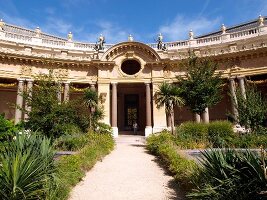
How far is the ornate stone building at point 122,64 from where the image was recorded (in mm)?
27688

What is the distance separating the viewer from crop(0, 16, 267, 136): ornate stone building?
27688 millimetres

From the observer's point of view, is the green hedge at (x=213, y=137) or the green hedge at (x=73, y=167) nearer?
the green hedge at (x=73, y=167)

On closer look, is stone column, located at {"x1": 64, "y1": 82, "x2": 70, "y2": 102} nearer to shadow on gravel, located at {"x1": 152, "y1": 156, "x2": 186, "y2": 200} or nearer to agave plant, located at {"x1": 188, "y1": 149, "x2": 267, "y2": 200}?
shadow on gravel, located at {"x1": 152, "y1": 156, "x2": 186, "y2": 200}

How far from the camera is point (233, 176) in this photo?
18.4 ft

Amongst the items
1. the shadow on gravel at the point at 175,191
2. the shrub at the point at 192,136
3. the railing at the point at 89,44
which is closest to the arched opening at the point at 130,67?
the railing at the point at 89,44

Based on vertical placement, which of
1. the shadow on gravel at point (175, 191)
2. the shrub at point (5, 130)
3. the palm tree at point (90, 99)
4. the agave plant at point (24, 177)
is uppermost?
the palm tree at point (90, 99)

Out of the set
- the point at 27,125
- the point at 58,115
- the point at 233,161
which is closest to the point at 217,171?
the point at 233,161

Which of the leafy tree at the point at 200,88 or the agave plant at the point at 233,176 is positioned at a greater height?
the leafy tree at the point at 200,88

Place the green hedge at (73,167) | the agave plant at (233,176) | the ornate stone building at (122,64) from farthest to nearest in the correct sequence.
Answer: the ornate stone building at (122,64)
the green hedge at (73,167)
the agave plant at (233,176)

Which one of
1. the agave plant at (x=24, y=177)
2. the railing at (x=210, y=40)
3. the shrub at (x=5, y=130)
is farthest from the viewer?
the railing at (x=210, y=40)

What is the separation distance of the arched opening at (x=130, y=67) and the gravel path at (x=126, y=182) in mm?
20644

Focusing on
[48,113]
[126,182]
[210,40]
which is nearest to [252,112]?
[126,182]

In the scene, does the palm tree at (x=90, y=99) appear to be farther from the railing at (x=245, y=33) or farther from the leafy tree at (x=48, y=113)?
the railing at (x=245, y=33)

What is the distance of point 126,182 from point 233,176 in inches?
195
